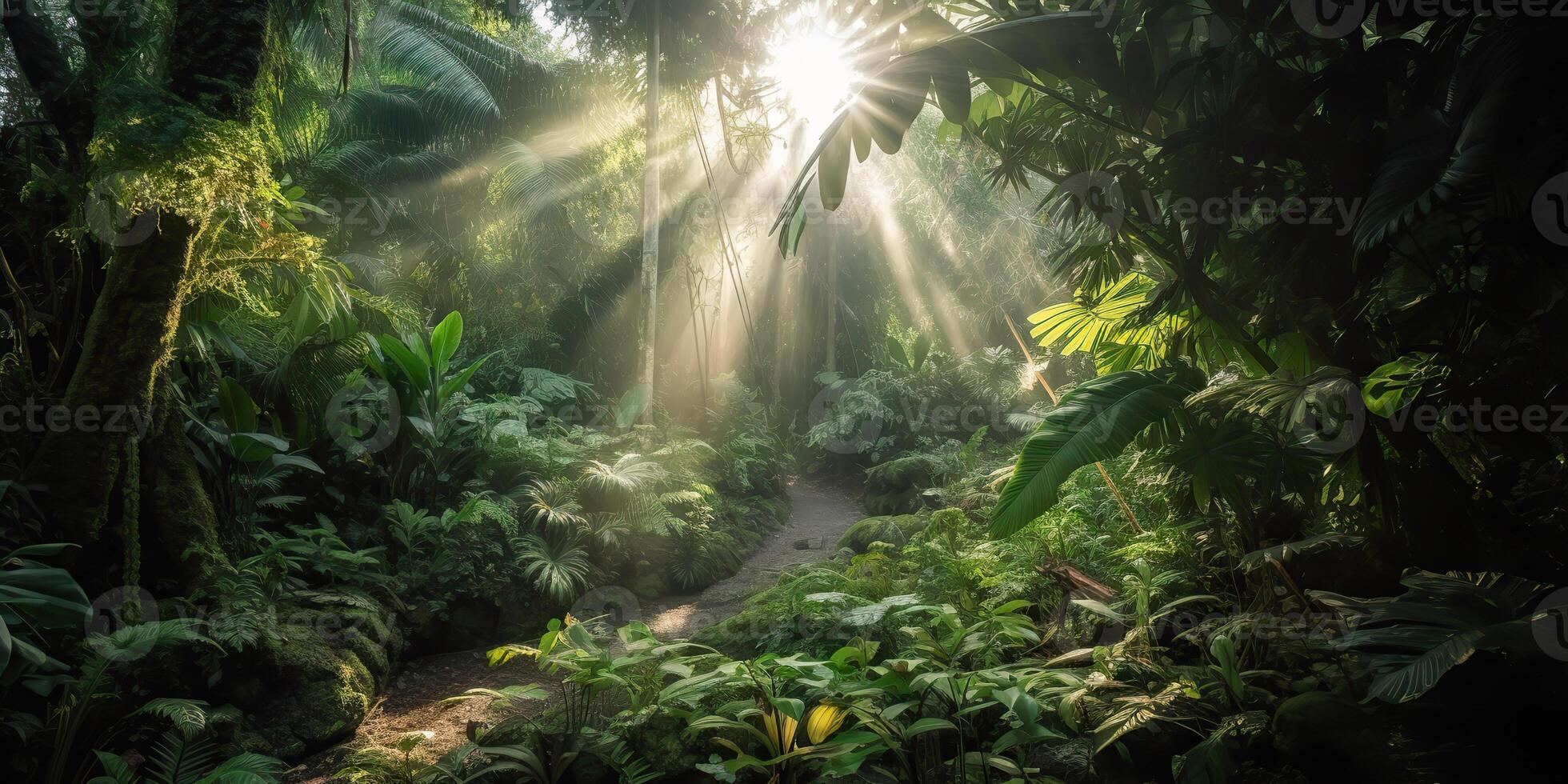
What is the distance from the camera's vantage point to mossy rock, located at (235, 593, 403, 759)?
388 cm

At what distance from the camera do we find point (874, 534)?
24.8ft

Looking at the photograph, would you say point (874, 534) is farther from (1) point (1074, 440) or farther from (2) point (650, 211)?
→ (2) point (650, 211)

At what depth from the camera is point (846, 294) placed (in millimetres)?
16703

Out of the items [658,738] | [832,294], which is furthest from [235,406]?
[832,294]

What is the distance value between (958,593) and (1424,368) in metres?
2.52

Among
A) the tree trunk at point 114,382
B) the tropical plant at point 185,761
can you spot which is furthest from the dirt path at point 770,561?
the tree trunk at point 114,382

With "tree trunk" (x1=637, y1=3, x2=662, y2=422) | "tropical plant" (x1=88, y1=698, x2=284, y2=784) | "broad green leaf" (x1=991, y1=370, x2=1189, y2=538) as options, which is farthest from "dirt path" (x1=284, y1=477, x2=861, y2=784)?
"broad green leaf" (x1=991, y1=370, x2=1189, y2=538)

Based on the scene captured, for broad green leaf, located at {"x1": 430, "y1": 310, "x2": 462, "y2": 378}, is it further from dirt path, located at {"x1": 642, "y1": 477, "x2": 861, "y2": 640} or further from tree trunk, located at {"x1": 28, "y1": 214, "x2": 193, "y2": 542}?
dirt path, located at {"x1": 642, "y1": 477, "x2": 861, "y2": 640}

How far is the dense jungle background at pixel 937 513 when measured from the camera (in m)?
2.36

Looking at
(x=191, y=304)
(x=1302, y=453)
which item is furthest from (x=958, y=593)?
(x=191, y=304)

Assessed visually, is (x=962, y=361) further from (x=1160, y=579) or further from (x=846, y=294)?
(x=1160, y=579)

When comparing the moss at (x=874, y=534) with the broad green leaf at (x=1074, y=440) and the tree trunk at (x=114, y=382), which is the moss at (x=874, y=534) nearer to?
the broad green leaf at (x=1074, y=440)

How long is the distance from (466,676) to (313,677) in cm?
122

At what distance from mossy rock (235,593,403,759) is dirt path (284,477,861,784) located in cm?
13
